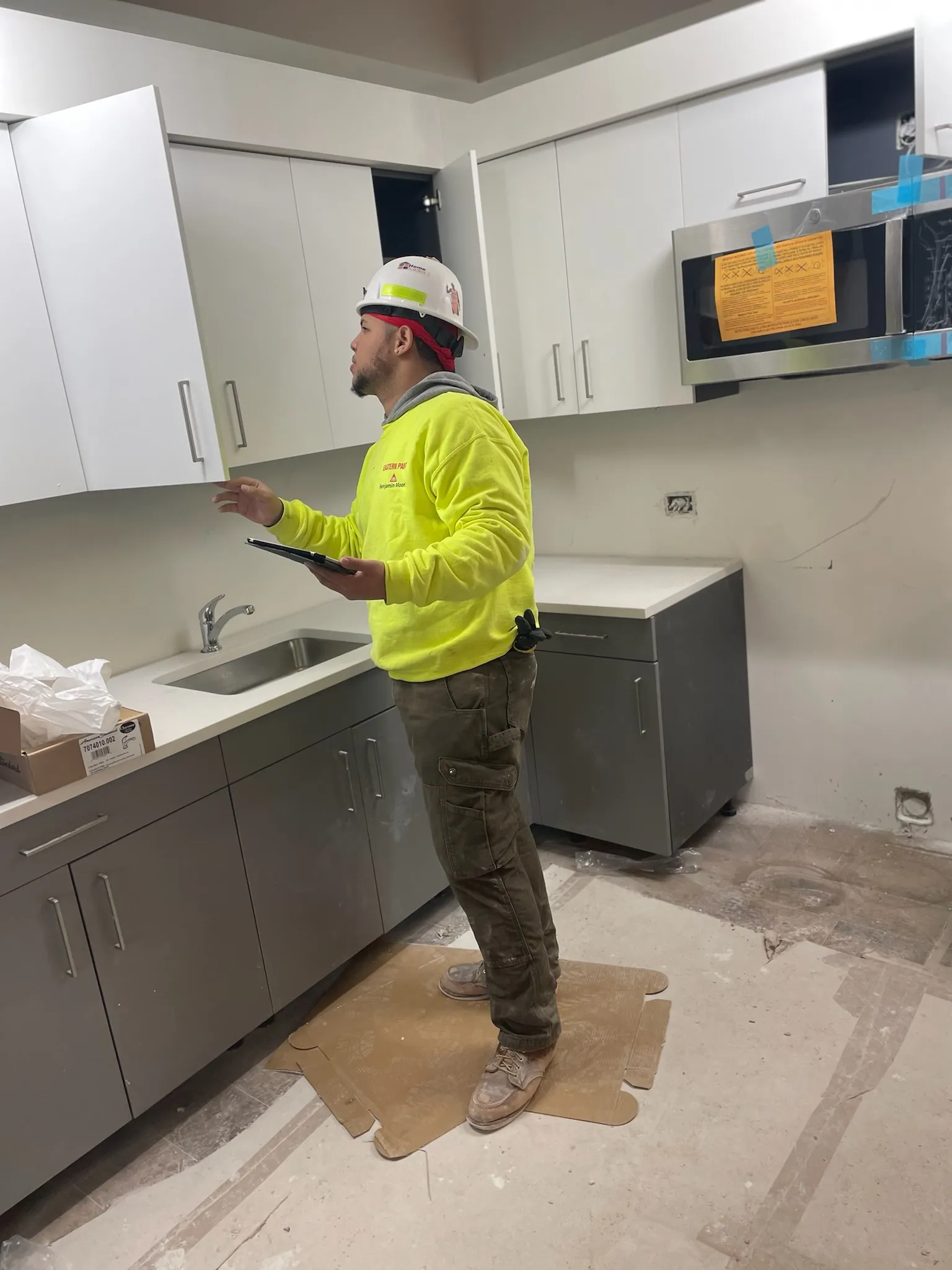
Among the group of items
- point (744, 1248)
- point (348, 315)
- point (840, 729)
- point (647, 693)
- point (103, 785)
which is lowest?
point (744, 1248)

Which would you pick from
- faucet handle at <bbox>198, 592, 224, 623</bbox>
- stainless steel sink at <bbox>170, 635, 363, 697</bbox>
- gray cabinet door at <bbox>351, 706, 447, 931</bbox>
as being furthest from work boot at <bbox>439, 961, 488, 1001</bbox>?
faucet handle at <bbox>198, 592, 224, 623</bbox>

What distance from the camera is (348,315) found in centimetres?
245

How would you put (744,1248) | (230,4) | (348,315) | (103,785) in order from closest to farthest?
1. (230,4)
2. (744,1248)
3. (103,785)
4. (348,315)

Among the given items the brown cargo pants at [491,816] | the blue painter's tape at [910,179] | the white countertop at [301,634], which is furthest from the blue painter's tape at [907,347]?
the brown cargo pants at [491,816]

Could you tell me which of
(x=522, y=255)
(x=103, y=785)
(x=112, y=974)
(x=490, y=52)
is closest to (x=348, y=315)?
(x=522, y=255)

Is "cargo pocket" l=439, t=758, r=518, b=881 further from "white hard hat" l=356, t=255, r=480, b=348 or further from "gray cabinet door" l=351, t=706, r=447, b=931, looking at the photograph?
"white hard hat" l=356, t=255, r=480, b=348

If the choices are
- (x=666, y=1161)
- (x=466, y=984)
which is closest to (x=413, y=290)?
(x=466, y=984)

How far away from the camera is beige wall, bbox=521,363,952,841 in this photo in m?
2.47

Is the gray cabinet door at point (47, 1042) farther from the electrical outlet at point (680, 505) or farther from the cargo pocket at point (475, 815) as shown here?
the electrical outlet at point (680, 505)

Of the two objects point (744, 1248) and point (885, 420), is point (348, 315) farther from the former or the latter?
point (744, 1248)

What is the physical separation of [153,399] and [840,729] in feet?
6.97

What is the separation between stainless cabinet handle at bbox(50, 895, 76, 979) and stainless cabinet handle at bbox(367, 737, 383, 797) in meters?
0.79

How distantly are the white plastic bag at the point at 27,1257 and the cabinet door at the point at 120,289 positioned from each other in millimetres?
1476

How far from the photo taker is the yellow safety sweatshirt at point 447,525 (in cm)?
153
